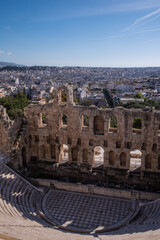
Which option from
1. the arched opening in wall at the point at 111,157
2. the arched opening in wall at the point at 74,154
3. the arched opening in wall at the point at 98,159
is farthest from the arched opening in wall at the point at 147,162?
the arched opening in wall at the point at 74,154

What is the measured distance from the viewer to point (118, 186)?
888 inches

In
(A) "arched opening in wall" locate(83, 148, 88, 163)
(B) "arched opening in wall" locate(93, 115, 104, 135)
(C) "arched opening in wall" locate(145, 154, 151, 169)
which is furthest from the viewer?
(B) "arched opening in wall" locate(93, 115, 104, 135)

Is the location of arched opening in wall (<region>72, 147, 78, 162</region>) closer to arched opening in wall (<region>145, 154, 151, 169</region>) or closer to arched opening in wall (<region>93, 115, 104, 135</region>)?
arched opening in wall (<region>93, 115, 104, 135</region>)

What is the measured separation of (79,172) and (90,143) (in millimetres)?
3379

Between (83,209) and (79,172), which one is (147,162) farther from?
(83,209)

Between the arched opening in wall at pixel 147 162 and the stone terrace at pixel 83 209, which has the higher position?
the arched opening in wall at pixel 147 162

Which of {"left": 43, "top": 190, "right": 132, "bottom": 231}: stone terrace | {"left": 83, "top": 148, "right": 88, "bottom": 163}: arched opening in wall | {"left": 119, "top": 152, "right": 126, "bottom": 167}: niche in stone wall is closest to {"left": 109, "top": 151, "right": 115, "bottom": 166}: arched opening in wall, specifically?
{"left": 119, "top": 152, "right": 126, "bottom": 167}: niche in stone wall

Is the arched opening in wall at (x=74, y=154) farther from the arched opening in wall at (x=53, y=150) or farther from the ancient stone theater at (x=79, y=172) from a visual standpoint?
the arched opening in wall at (x=53, y=150)

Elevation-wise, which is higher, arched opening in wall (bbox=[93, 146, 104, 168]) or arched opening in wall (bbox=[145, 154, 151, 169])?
arched opening in wall (bbox=[145, 154, 151, 169])

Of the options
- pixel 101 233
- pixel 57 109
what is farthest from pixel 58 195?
pixel 57 109

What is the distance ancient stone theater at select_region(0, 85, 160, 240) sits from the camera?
18.2 metres

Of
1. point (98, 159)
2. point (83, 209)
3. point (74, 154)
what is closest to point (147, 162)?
point (98, 159)

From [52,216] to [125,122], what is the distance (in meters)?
10.8

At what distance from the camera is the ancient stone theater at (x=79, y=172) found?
1818 cm
